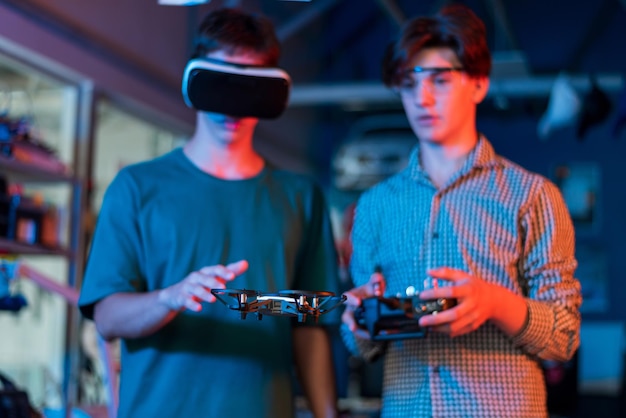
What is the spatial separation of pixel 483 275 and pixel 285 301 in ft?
1.92

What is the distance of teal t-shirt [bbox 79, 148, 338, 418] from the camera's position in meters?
1.43

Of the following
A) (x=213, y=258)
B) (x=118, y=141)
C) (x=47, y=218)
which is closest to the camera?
(x=213, y=258)

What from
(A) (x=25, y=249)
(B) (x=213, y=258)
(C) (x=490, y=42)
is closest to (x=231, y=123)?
(B) (x=213, y=258)

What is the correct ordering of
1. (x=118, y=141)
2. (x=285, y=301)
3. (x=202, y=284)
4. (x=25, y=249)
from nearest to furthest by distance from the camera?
(x=285, y=301) < (x=202, y=284) < (x=25, y=249) < (x=118, y=141)

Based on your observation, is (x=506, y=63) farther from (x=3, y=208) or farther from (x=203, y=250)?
(x=203, y=250)

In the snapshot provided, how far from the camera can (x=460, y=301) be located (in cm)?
125

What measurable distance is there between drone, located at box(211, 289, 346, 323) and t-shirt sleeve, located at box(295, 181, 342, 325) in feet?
1.82

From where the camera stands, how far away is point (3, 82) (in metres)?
3.46

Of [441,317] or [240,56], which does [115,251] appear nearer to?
[240,56]

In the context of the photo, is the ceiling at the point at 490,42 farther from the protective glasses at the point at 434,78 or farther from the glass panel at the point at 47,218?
the protective glasses at the point at 434,78

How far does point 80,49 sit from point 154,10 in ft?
2.19

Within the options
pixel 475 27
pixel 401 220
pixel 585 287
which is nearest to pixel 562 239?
pixel 401 220

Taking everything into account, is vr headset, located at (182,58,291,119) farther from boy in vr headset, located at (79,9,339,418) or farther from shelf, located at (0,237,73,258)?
shelf, located at (0,237,73,258)

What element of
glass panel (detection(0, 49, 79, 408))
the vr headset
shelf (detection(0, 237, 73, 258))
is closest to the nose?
the vr headset
